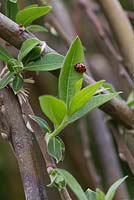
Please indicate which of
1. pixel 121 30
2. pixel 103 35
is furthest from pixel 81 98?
pixel 103 35

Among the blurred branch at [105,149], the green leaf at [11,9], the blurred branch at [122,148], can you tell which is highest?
the green leaf at [11,9]

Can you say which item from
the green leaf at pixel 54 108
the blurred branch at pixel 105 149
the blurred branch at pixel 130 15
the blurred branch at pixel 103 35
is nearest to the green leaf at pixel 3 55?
the green leaf at pixel 54 108

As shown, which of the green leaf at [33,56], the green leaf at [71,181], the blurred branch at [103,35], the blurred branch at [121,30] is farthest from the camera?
the blurred branch at [103,35]

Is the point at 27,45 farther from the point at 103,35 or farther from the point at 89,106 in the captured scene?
the point at 103,35

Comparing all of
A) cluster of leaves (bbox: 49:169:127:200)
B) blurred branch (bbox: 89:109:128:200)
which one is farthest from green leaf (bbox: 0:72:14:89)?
blurred branch (bbox: 89:109:128:200)

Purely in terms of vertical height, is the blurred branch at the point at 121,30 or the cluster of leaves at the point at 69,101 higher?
the cluster of leaves at the point at 69,101

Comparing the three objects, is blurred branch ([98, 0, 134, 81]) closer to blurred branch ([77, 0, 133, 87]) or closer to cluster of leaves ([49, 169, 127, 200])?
blurred branch ([77, 0, 133, 87])

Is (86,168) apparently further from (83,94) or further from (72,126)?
(83,94)

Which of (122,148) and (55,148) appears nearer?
(55,148)

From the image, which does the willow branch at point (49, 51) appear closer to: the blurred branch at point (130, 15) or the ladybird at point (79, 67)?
the ladybird at point (79, 67)
